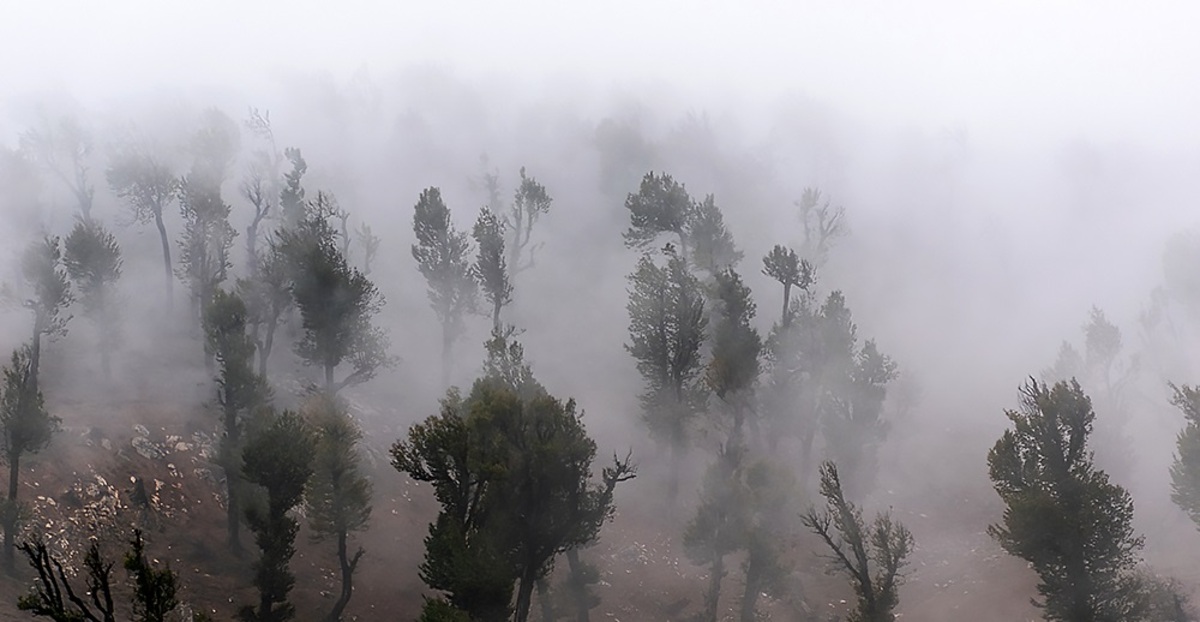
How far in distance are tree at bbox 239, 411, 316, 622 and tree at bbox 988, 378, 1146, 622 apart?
23857 mm

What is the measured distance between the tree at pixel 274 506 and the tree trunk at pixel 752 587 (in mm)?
17322

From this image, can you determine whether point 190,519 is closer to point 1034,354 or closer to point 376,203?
point 376,203

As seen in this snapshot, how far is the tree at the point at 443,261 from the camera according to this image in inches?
1729

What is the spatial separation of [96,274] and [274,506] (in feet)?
89.2

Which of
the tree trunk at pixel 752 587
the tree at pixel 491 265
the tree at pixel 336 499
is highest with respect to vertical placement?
the tree at pixel 491 265

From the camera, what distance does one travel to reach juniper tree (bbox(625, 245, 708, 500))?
3588 centimetres

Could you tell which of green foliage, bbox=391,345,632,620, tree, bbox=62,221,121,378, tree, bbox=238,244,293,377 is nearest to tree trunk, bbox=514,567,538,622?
green foliage, bbox=391,345,632,620

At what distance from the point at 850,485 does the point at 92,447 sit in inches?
1533

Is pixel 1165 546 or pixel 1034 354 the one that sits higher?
pixel 1034 354

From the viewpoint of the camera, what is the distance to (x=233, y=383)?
95.1 ft

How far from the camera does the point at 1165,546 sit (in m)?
38.2

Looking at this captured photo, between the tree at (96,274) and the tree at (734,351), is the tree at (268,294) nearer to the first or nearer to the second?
the tree at (96,274)

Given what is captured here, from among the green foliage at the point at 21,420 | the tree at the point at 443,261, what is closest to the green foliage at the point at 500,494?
the green foliage at the point at 21,420

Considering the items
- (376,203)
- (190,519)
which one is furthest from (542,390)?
(376,203)
